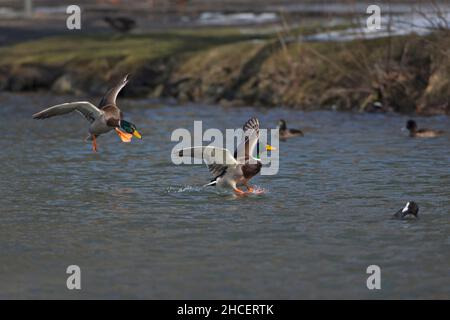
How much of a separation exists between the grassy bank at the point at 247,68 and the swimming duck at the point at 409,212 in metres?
13.3

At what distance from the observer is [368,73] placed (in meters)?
29.7

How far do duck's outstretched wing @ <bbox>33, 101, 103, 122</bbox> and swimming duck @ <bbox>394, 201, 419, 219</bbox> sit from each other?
5636 mm

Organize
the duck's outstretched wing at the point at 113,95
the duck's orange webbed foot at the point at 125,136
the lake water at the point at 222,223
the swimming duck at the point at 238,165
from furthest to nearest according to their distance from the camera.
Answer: the duck's outstretched wing at the point at 113,95
the duck's orange webbed foot at the point at 125,136
the swimming duck at the point at 238,165
the lake water at the point at 222,223

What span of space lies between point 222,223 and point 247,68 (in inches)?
762

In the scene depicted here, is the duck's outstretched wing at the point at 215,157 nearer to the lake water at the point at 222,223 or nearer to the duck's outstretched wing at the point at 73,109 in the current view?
the lake water at the point at 222,223

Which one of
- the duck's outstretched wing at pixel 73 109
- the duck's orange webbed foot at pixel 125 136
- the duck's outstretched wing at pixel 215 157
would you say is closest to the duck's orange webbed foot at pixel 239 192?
the duck's outstretched wing at pixel 215 157

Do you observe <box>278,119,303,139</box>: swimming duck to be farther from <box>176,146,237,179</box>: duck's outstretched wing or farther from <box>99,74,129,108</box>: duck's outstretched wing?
<box>176,146,237,179</box>: duck's outstretched wing

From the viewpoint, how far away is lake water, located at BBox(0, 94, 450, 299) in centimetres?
1198

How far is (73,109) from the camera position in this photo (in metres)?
17.6

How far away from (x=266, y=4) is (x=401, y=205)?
49.2 meters

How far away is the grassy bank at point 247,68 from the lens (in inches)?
1169

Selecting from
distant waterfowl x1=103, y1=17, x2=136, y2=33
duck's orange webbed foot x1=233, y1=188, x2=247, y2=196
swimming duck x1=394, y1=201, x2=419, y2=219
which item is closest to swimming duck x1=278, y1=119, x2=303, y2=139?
duck's orange webbed foot x1=233, y1=188, x2=247, y2=196

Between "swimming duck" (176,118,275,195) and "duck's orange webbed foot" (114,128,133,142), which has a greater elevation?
"duck's orange webbed foot" (114,128,133,142)

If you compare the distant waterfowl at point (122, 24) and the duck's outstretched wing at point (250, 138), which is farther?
the distant waterfowl at point (122, 24)
